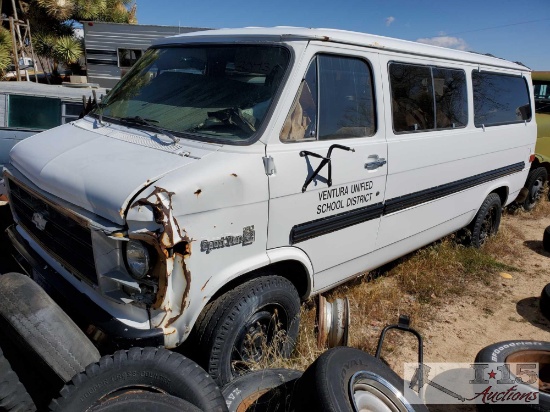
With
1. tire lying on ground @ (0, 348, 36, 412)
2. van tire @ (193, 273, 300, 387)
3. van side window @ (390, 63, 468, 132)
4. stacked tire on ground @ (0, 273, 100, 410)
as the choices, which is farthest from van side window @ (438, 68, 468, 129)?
tire lying on ground @ (0, 348, 36, 412)

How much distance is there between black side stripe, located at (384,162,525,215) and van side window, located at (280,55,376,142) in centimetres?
67

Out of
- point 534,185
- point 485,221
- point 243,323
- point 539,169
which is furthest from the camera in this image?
point 534,185

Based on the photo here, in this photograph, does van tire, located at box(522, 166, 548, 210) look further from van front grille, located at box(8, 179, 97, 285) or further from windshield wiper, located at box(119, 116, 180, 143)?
van front grille, located at box(8, 179, 97, 285)

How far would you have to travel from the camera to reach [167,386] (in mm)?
2135

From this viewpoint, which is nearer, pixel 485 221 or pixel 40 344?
pixel 40 344

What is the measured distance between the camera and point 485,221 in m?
5.68

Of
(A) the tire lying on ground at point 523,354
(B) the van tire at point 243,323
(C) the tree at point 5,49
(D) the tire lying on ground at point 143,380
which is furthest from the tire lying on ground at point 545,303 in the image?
(C) the tree at point 5,49

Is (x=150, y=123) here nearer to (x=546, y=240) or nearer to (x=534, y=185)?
(x=546, y=240)

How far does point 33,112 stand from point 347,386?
612 cm

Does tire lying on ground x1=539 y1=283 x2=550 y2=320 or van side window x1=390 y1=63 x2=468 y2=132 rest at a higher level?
van side window x1=390 y1=63 x2=468 y2=132

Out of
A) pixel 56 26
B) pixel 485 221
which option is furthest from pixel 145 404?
pixel 56 26

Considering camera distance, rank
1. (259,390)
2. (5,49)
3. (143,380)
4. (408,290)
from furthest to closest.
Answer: (5,49)
(408,290)
(259,390)
(143,380)

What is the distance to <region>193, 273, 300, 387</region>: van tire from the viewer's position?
269 cm

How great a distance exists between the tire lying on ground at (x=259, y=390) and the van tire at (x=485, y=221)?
11.5 ft
